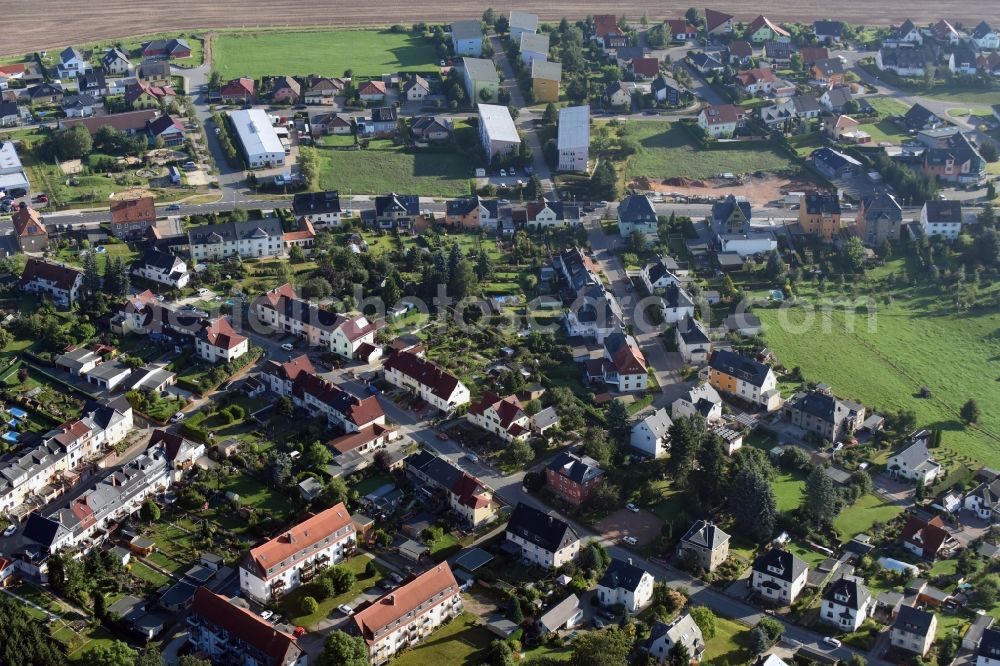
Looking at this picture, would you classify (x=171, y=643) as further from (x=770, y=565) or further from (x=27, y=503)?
(x=770, y=565)

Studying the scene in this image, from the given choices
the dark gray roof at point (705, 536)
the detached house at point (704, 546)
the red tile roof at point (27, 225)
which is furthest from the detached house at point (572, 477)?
the red tile roof at point (27, 225)

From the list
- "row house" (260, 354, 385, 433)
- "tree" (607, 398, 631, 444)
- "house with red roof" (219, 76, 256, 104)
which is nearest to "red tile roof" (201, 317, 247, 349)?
"row house" (260, 354, 385, 433)

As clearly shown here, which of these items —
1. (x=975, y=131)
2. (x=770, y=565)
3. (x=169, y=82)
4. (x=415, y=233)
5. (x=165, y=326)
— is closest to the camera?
(x=770, y=565)

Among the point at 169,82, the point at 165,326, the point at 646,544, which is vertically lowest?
the point at 646,544

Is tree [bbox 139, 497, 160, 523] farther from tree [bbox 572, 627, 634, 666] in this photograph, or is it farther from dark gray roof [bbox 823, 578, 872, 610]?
dark gray roof [bbox 823, 578, 872, 610]

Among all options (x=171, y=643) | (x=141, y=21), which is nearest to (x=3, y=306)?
(x=171, y=643)
